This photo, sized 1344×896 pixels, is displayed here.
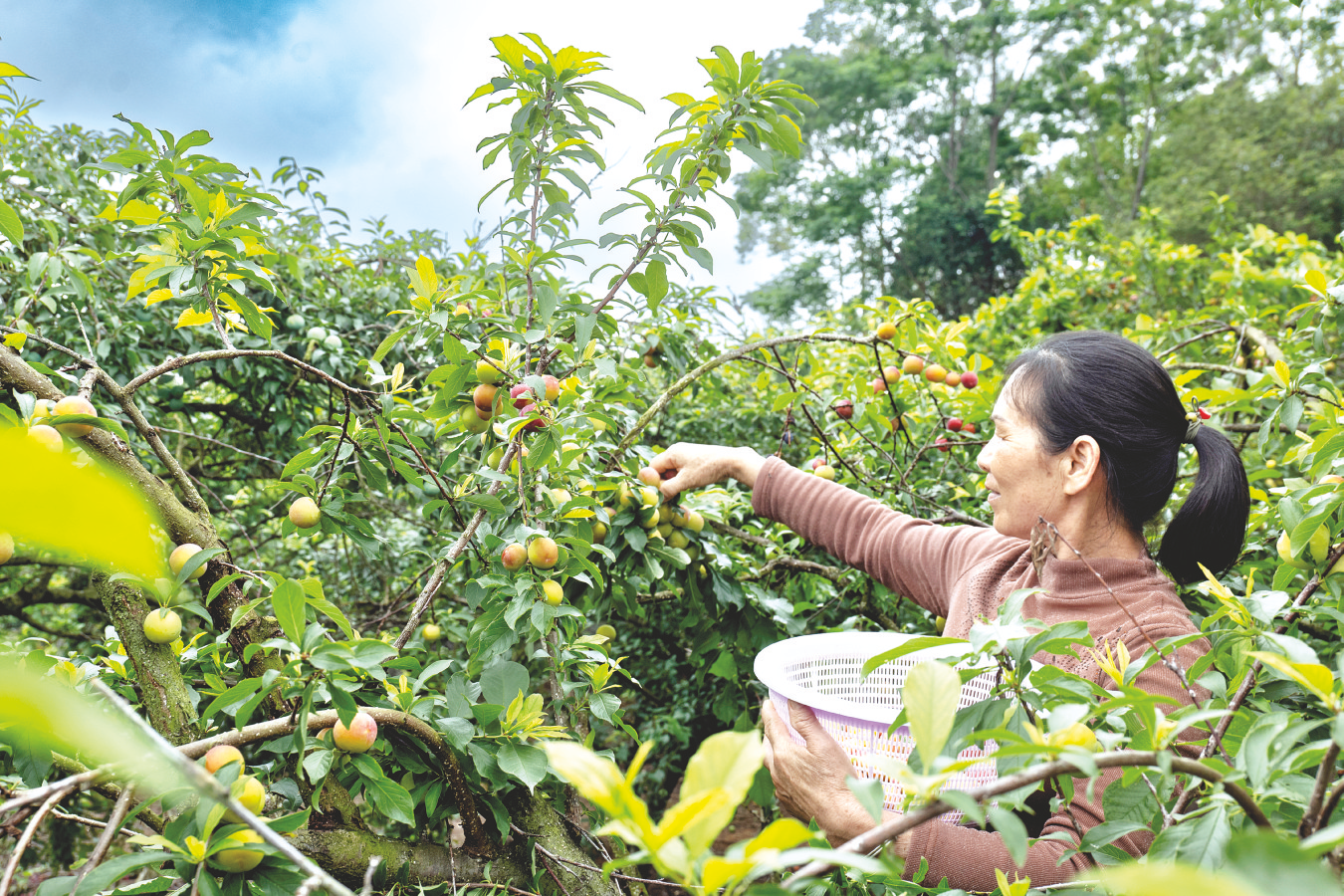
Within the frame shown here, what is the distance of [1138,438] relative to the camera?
1272 millimetres

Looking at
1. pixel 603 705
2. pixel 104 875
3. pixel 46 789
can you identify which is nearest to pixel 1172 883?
pixel 46 789

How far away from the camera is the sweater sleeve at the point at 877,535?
1511 mm

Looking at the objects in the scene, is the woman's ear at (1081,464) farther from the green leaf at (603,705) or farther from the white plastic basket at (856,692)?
the green leaf at (603,705)

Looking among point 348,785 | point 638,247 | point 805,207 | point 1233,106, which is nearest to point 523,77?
point 638,247

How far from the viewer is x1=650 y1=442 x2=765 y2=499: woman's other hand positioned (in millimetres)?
1621

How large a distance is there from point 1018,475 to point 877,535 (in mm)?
351

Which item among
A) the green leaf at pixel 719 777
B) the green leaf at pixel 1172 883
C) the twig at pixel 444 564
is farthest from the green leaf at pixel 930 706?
the twig at pixel 444 564

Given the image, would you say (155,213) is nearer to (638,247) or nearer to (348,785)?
(638,247)

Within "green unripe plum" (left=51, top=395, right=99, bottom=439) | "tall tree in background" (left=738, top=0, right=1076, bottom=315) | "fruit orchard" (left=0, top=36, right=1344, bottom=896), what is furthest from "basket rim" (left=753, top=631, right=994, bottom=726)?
"tall tree in background" (left=738, top=0, right=1076, bottom=315)

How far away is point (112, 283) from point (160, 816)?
2.05 metres

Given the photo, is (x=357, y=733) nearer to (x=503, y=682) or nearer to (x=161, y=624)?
(x=503, y=682)

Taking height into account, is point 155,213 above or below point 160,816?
above

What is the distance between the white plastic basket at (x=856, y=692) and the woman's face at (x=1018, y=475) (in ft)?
0.92

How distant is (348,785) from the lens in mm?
1087
